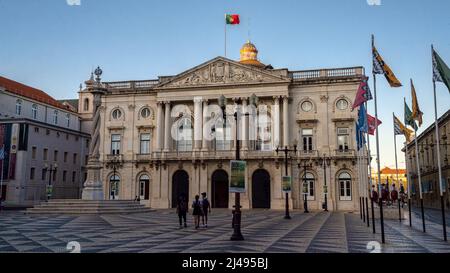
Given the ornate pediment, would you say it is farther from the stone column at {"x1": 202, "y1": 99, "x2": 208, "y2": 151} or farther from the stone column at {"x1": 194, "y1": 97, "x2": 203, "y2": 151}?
the stone column at {"x1": 202, "y1": 99, "x2": 208, "y2": 151}

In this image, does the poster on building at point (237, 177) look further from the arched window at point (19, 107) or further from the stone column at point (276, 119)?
the arched window at point (19, 107)

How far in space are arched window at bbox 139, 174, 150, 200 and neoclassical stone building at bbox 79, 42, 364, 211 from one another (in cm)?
13

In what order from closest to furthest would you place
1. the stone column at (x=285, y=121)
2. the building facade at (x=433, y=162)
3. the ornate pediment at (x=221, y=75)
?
the building facade at (x=433, y=162), the stone column at (x=285, y=121), the ornate pediment at (x=221, y=75)

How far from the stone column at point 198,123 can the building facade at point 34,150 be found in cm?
1827

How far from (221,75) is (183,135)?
8.82 metres

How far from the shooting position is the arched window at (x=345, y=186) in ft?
152

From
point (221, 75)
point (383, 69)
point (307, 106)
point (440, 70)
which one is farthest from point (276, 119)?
point (440, 70)

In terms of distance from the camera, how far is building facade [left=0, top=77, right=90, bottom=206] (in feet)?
183

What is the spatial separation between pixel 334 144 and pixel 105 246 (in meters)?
37.2

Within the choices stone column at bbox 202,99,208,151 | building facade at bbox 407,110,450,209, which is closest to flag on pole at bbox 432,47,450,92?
building facade at bbox 407,110,450,209

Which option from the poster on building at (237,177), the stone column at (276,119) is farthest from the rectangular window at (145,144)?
the poster on building at (237,177)

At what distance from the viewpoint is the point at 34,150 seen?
2295 inches

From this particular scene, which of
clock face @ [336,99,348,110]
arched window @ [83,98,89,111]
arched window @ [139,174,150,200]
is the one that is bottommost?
arched window @ [139,174,150,200]

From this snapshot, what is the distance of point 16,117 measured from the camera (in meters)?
58.3
